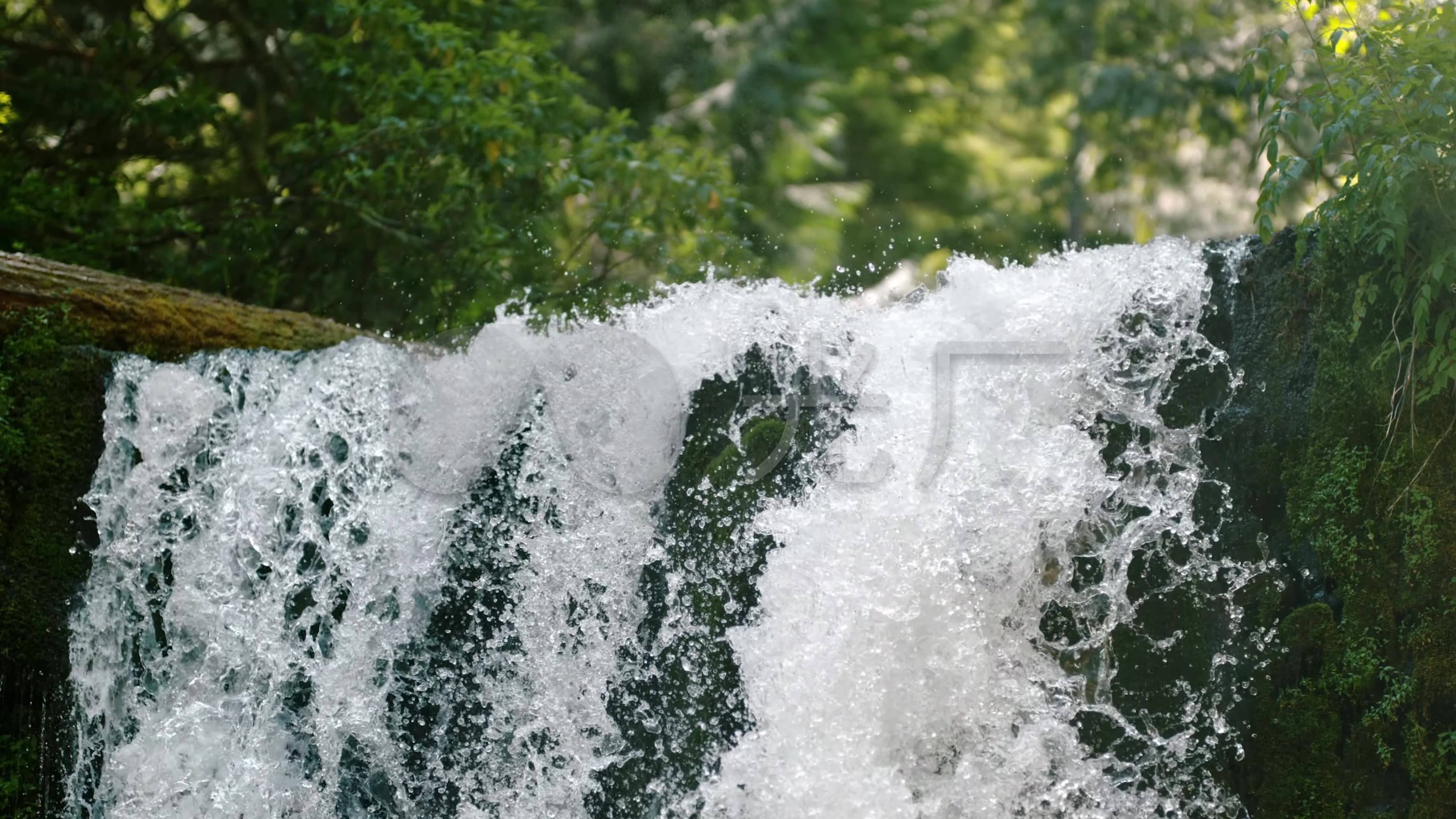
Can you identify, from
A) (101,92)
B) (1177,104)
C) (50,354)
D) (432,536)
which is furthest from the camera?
(1177,104)

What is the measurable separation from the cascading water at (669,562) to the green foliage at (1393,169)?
412mm

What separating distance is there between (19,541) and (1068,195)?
985cm

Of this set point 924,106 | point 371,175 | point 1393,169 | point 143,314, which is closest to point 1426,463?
point 1393,169

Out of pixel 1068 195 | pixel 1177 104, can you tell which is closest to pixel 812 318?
pixel 1177 104

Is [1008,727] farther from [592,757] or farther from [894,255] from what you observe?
[894,255]

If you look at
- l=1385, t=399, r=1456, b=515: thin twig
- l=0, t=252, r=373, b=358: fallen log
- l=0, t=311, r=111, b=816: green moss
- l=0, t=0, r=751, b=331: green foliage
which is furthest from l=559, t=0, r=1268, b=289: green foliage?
l=1385, t=399, r=1456, b=515: thin twig

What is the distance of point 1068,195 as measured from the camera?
11.9 metres

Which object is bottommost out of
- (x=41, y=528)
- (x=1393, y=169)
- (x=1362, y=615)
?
(x=41, y=528)

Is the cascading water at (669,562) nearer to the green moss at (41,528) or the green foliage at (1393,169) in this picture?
the green moss at (41,528)

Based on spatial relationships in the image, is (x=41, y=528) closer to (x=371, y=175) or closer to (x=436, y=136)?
(x=371, y=175)

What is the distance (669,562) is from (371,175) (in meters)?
3.42

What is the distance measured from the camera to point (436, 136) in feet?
21.9

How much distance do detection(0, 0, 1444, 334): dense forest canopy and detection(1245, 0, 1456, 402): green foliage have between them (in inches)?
13.3

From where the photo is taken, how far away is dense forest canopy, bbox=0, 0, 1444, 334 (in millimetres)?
6484
